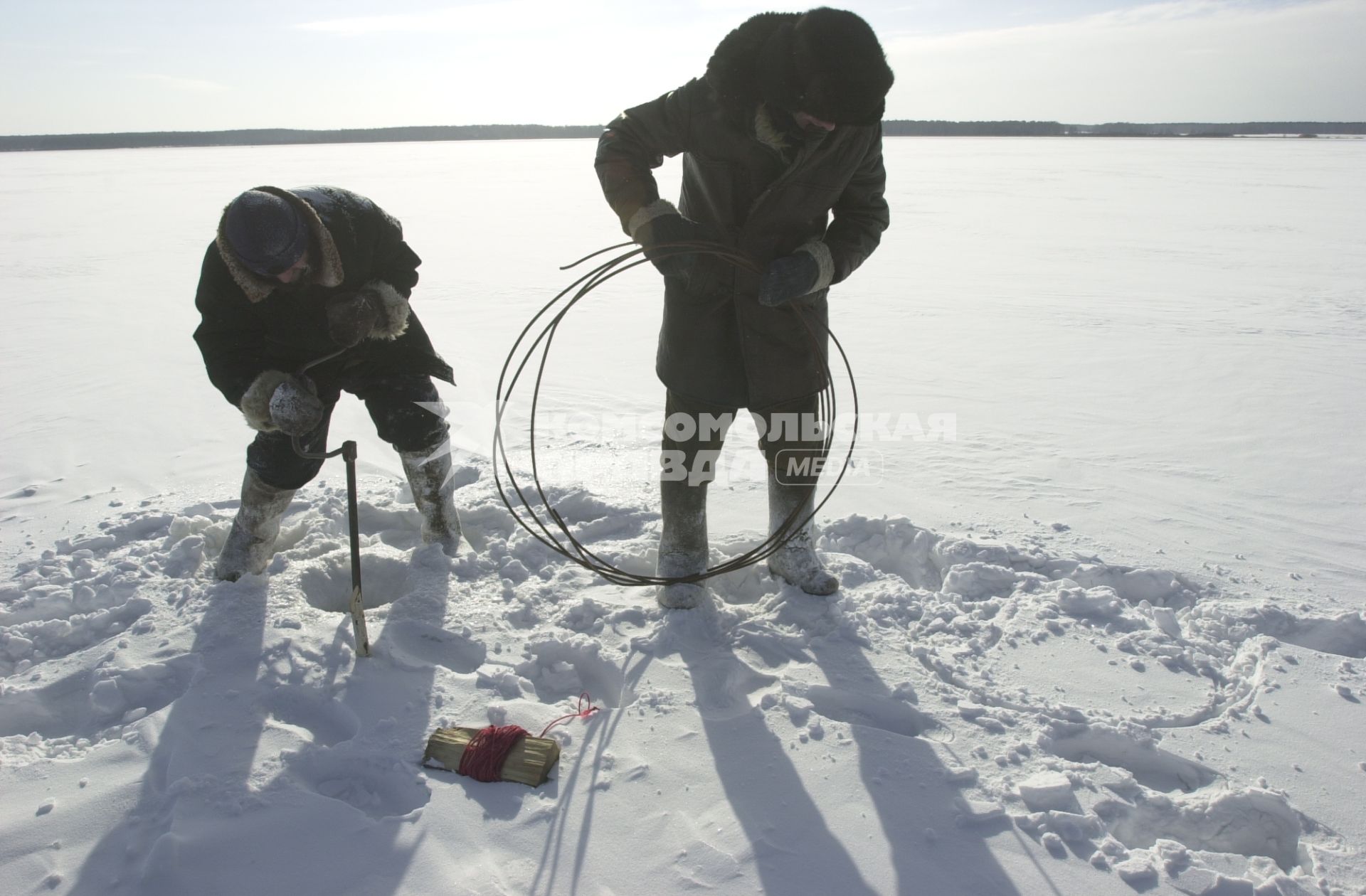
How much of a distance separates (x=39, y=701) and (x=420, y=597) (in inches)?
41.2

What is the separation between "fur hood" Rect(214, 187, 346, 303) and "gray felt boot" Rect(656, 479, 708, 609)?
1248mm

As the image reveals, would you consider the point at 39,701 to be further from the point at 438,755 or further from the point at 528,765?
the point at 528,765

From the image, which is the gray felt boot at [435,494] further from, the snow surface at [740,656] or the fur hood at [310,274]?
the fur hood at [310,274]

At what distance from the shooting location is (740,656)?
2564 millimetres

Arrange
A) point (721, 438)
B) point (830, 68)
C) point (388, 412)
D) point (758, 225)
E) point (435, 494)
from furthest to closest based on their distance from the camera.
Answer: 1. point (435, 494)
2. point (388, 412)
3. point (721, 438)
4. point (758, 225)
5. point (830, 68)

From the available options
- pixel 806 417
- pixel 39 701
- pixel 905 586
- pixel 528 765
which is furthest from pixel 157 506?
pixel 905 586

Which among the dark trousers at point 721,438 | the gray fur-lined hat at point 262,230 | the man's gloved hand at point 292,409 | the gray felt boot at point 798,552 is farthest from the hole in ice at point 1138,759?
the gray fur-lined hat at point 262,230

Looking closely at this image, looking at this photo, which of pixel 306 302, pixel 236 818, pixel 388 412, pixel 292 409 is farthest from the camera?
pixel 388 412

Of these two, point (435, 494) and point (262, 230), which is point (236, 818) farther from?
point (262, 230)

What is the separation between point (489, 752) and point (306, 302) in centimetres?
160

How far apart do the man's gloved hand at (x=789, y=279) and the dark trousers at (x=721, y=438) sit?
44cm

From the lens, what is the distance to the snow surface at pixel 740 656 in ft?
6.09

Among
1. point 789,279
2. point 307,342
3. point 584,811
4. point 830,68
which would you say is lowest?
point 584,811

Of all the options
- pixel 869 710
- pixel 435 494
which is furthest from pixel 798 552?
pixel 435 494
